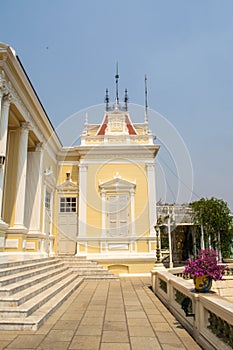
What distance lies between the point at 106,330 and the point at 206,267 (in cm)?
174

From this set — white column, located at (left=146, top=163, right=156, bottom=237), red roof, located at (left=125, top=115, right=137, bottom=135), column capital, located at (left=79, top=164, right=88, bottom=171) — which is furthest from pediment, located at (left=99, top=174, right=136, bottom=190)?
red roof, located at (left=125, top=115, right=137, bottom=135)

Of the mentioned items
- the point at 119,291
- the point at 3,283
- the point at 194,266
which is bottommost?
the point at 119,291

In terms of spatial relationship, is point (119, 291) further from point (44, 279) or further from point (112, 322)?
point (112, 322)

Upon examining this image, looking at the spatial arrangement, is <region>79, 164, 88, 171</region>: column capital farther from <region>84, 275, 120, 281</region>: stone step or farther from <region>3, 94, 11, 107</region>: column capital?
<region>3, 94, 11, 107</region>: column capital

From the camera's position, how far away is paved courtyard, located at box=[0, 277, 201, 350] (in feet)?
11.6

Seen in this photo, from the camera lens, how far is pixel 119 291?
794 cm

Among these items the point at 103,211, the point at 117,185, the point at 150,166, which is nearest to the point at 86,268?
the point at 103,211

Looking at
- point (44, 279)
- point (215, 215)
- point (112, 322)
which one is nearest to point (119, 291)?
point (44, 279)

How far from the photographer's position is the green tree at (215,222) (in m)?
15.4

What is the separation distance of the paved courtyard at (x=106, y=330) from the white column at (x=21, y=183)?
12.3 ft

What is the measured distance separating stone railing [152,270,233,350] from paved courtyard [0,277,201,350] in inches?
5.4

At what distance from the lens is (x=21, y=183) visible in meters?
9.48

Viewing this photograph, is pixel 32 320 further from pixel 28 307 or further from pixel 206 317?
pixel 206 317

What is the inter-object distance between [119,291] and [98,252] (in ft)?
16.5
